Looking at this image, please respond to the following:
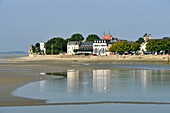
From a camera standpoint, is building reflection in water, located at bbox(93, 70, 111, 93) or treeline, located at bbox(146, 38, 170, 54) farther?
treeline, located at bbox(146, 38, 170, 54)

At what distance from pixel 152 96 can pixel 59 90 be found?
5.17 meters

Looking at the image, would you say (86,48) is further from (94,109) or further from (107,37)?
(94,109)

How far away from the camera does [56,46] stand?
392ft

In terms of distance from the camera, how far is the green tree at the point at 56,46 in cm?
11662

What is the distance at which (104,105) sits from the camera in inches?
646

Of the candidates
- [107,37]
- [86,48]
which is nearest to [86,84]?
[86,48]

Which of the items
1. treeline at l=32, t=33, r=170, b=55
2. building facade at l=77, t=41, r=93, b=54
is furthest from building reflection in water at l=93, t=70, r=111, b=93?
building facade at l=77, t=41, r=93, b=54

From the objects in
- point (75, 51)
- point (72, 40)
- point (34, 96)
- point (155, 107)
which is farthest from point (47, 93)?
point (72, 40)

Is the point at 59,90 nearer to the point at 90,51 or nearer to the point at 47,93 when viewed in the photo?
the point at 47,93

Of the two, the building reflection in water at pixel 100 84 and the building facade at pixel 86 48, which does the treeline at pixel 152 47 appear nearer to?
the building facade at pixel 86 48

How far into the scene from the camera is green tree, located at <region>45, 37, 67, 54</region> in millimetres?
116625

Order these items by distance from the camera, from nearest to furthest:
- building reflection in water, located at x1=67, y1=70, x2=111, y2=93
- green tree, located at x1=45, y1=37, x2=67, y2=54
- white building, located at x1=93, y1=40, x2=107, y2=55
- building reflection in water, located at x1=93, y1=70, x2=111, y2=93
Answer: building reflection in water, located at x1=93, y1=70, x2=111, y2=93 < building reflection in water, located at x1=67, y1=70, x2=111, y2=93 < green tree, located at x1=45, y1=37, x2=67, y2=54 < white building, located at x1=93, y1=40, x2=107, y2=55

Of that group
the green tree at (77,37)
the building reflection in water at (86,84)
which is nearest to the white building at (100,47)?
the green tree at (77,37)

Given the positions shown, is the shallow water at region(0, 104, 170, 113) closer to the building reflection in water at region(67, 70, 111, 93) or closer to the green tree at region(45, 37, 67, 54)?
the building reflection in water at region(67, 70, 111, 93)
